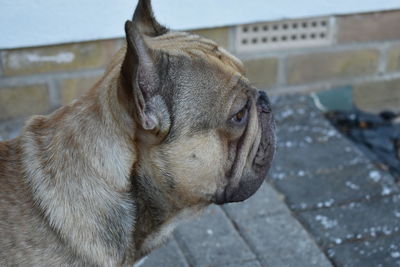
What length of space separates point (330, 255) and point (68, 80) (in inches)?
89.0

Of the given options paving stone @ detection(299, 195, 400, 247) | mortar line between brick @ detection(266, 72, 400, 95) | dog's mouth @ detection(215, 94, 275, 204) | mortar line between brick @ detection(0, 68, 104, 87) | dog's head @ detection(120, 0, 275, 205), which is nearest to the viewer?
dog's head @ detection(120, 0, 275, 205)

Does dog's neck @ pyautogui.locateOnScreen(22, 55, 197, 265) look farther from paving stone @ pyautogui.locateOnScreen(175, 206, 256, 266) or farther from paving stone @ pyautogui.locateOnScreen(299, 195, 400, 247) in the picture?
paving stone @ pyautogui.locateOnScreen(299, 195, 400, 247)

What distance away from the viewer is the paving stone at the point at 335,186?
426 cm

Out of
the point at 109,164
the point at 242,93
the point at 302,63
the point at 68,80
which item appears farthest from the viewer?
the point at 302,63

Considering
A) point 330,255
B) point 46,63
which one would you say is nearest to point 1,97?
point 46,63

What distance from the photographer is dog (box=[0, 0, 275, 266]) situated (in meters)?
2.56

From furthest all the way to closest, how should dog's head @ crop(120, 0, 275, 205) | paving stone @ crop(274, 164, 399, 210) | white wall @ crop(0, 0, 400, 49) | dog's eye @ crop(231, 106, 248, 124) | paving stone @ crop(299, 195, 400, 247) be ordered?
1. white wall @ crop(0, 0, 400, 49)
2. paving stone @ crop(274, 164, 399, 210)
3. paving stone @ crop(299, 195, 400, 247)
4. dog's eye @ crop(231, 106, 248, 124)
5. dog's head @ crop(120, 0, 275, 205)

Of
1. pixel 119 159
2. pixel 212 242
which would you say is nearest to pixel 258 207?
pixel 212 242

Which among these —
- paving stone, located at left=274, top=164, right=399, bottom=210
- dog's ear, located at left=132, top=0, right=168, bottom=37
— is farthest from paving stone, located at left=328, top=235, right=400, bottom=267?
dog's ear, located at left=132, top=0, right=168, bottom=37

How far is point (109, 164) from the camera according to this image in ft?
8.52

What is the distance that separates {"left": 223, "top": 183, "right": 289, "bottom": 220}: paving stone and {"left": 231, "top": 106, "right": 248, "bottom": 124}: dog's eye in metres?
1.41

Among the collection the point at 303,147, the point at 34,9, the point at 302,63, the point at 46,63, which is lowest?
the point at 303,147

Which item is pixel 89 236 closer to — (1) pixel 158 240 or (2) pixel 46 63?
(1) pixel 158 240

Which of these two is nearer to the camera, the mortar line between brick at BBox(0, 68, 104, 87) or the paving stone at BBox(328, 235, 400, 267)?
the paving stone at BBox(328, 235, 400, 267)
